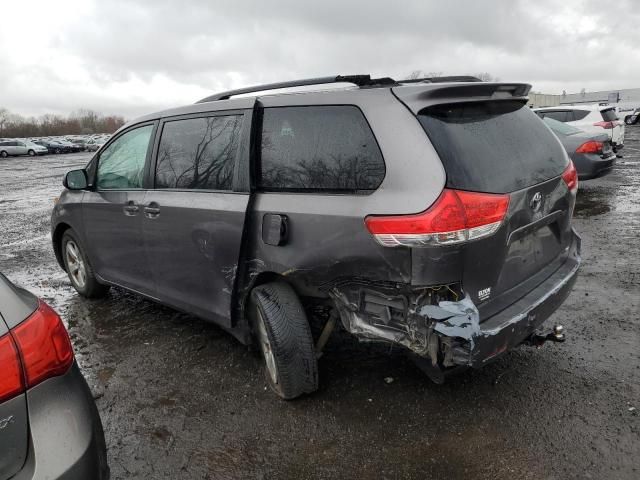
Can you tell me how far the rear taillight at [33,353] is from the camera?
5.27 feet

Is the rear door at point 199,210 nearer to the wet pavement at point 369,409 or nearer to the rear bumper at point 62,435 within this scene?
the wet pavement at point 369,409

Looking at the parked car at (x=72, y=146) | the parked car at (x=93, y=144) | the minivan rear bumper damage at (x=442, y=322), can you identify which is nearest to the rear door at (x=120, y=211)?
the minivan rear bumper damage at (x=442, y=322)

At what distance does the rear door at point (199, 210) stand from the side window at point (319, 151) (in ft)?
0.59

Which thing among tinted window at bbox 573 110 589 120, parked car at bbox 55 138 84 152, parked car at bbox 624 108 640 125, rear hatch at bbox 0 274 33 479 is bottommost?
parked car at bbox 624 108 640 125

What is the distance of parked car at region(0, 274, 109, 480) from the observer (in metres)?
1.59

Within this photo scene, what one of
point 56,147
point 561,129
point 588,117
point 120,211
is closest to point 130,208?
point 120,211

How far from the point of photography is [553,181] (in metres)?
2.87

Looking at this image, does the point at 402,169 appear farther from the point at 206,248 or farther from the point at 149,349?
the point at 149,349

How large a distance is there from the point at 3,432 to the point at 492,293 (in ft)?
7.00

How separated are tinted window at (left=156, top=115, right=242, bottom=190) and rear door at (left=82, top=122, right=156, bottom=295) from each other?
9.9 inches

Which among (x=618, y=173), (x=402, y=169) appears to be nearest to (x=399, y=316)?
(x=402, y=169)

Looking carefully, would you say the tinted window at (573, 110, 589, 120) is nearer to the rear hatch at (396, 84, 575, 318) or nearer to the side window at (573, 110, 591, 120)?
the side window at (573, 110, 591, 120)

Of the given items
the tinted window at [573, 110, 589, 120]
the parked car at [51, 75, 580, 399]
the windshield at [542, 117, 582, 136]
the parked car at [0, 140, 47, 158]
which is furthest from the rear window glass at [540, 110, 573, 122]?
the parked car at [0, 140, 47, 158]

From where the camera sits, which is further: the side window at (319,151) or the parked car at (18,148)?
the parked car at (18,148)
